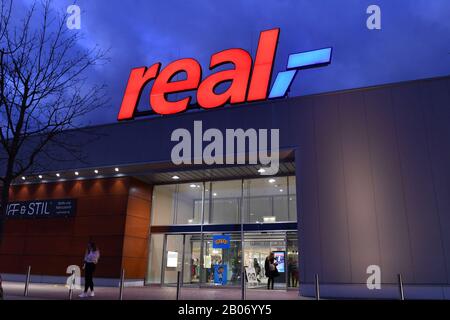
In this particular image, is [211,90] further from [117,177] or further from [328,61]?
[117,177]

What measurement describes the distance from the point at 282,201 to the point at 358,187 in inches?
173

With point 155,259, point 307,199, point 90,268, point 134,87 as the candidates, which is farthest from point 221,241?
point 134,87

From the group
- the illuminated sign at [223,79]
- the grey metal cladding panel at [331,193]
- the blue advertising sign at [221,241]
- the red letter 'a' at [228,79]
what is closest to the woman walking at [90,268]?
the blue advertising sign at [221,241]

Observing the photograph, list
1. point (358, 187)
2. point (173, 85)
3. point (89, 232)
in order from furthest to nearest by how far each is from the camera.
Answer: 1. point (89, 232)
2. point (173, 85)
3. point (358, 187)

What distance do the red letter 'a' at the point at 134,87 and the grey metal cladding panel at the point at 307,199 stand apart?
298 inches

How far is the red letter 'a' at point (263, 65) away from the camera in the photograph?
1577cm

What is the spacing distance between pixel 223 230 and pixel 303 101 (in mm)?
6805

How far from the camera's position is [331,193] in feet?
44.8

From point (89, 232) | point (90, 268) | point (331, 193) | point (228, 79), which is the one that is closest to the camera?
point (90, 268)

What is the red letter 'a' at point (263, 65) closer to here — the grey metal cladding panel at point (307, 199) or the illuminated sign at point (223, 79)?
the illuminated sign at point (223, 79)

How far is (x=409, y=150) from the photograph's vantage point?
13.2 m

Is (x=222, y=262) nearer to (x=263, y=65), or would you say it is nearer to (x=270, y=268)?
(x=270, y=268)
